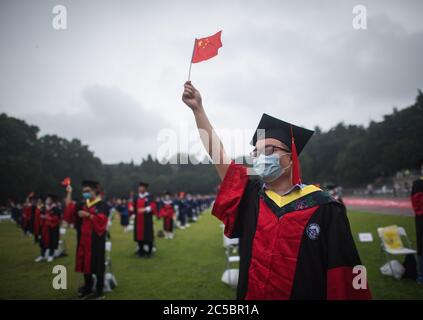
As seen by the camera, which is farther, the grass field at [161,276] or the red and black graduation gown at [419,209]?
the grass field at [161,276]

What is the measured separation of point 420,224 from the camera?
5.71 m

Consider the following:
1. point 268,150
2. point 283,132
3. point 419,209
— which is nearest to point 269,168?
point 268,150

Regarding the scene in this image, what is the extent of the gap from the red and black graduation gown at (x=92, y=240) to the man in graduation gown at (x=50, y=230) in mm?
4163

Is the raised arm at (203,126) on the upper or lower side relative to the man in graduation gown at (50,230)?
upper

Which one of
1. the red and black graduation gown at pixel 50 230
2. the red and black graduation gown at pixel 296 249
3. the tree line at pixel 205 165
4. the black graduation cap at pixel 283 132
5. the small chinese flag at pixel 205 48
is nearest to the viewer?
the red and black graduation gown at pixel 296 249

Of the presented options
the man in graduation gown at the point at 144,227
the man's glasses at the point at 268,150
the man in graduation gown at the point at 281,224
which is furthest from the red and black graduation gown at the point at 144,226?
the man's glasses at the point at 268,150

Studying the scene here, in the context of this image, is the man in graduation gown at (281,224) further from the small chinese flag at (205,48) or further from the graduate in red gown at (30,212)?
the graduate in red gown at (30,212)

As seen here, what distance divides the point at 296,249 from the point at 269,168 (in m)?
0.62

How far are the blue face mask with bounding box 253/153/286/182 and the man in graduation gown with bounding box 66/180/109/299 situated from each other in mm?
4938

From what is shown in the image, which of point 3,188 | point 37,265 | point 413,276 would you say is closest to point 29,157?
point 3,188

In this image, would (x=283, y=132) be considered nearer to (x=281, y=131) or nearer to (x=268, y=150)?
(x=281, y=131)

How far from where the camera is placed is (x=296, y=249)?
1.88 m

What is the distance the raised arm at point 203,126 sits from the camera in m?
2.06
